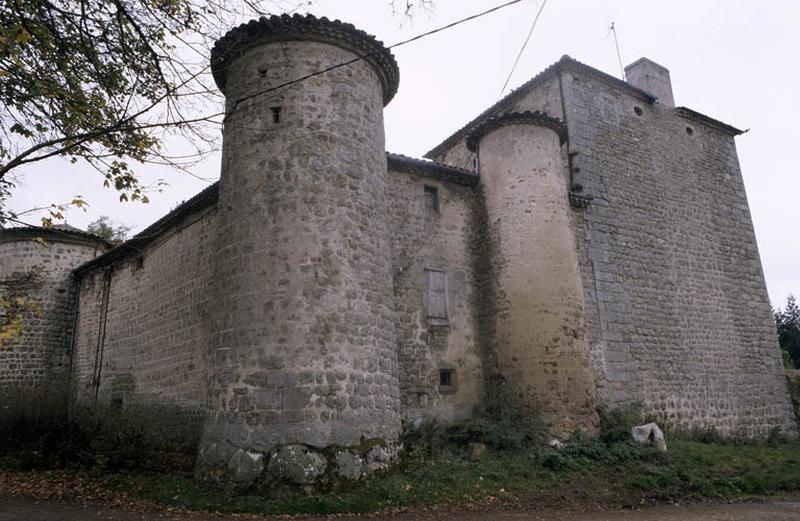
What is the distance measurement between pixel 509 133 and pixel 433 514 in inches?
337

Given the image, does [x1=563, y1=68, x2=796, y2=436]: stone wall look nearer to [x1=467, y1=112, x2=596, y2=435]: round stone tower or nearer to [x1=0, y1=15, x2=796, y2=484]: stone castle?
[x1=0, y1=15, x2=796, y2=484]: stone castle

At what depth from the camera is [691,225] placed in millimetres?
16094

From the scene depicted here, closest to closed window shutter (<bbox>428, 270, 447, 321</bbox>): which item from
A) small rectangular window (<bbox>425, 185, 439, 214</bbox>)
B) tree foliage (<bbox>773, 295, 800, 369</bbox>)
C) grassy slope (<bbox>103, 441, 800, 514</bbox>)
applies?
small rectangular window (<bbox>425, 185, 439, 214</bbox>)

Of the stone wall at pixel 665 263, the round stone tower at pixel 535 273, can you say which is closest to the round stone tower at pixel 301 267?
the round stone tower at pixel 535 273

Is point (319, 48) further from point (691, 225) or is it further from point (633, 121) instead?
point (691, 225)

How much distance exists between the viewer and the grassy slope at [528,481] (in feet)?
24.5

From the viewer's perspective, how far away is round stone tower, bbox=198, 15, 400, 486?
805 centimetres

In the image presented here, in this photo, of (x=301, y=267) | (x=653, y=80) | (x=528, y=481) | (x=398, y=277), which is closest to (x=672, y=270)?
(x=653, y=80)

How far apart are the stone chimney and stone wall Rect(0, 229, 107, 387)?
1837cm

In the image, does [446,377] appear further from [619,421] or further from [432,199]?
[432,199]

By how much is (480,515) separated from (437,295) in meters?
5.51

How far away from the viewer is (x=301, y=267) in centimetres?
875

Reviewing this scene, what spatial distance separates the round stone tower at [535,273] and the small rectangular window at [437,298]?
1.16 m

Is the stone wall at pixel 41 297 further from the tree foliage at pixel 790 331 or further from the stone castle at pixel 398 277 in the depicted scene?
the tree foliage at pixel 790 331
